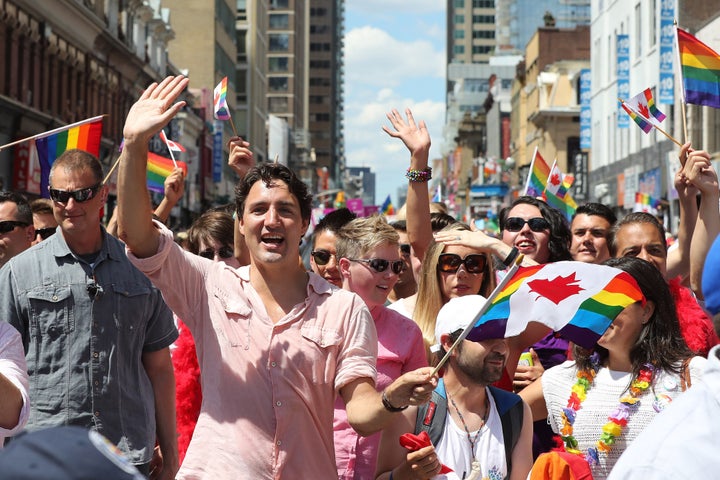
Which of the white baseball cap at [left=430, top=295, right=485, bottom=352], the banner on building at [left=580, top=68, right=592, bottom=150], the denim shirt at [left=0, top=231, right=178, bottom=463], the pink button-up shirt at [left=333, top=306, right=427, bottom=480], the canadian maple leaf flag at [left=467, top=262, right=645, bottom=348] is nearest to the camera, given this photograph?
the canadian maple leaf flag at [left=467, top=262, right=645, bottom=348]

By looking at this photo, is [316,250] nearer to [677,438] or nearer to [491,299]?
[491,299]

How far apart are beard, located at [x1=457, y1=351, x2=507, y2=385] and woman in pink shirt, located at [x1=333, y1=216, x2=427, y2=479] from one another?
2.36 ft

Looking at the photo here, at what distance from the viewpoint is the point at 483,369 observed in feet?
14.9

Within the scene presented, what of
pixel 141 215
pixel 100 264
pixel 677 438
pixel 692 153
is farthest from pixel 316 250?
pixel 677 438

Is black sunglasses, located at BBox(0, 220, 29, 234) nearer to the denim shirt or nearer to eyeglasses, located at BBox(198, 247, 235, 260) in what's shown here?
eyeglasses, located at BBox(198, 247, 235, 260)

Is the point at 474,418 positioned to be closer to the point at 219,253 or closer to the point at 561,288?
the point at 561,288

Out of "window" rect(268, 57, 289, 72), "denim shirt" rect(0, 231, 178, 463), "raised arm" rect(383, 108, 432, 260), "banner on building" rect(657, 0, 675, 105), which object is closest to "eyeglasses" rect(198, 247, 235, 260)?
"raised arm" rect(383, 108, 432, 260)

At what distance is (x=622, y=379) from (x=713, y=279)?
259 centimetres

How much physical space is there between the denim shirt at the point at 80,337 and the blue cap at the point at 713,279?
11.2ft

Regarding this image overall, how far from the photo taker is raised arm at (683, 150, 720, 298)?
6.12m

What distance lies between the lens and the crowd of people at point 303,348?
4.17 m

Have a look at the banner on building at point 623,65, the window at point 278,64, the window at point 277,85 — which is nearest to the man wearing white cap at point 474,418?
the banner on building at point 623,65

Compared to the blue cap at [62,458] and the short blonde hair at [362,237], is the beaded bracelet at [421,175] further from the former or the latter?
the blue cap at [62,458]

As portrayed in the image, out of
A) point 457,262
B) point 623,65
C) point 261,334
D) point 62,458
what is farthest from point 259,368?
point 623,65
